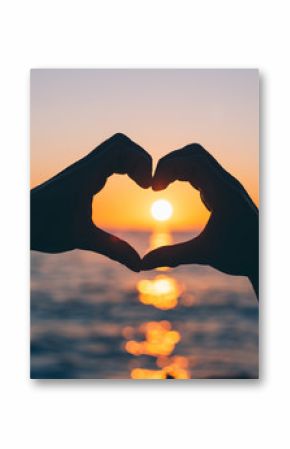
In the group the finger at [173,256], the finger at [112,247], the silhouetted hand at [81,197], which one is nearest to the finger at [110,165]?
the silhouetted hand at [81,197]

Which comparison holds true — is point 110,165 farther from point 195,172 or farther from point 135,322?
point 135,322

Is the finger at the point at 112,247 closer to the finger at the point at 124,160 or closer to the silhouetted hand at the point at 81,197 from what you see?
the silhouetted hand at the point at 81,197

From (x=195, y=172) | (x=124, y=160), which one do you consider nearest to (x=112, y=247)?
(x=124, y=160)

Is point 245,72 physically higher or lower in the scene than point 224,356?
higher

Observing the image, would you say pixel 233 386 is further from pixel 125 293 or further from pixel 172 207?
pixel 172 207

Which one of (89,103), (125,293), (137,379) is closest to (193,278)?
(125,293)

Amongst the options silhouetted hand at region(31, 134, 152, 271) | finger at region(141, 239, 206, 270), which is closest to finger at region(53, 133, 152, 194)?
silhouetted hand at region(31, 134, 152, 271)

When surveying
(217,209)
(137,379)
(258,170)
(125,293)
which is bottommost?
(137,379)
